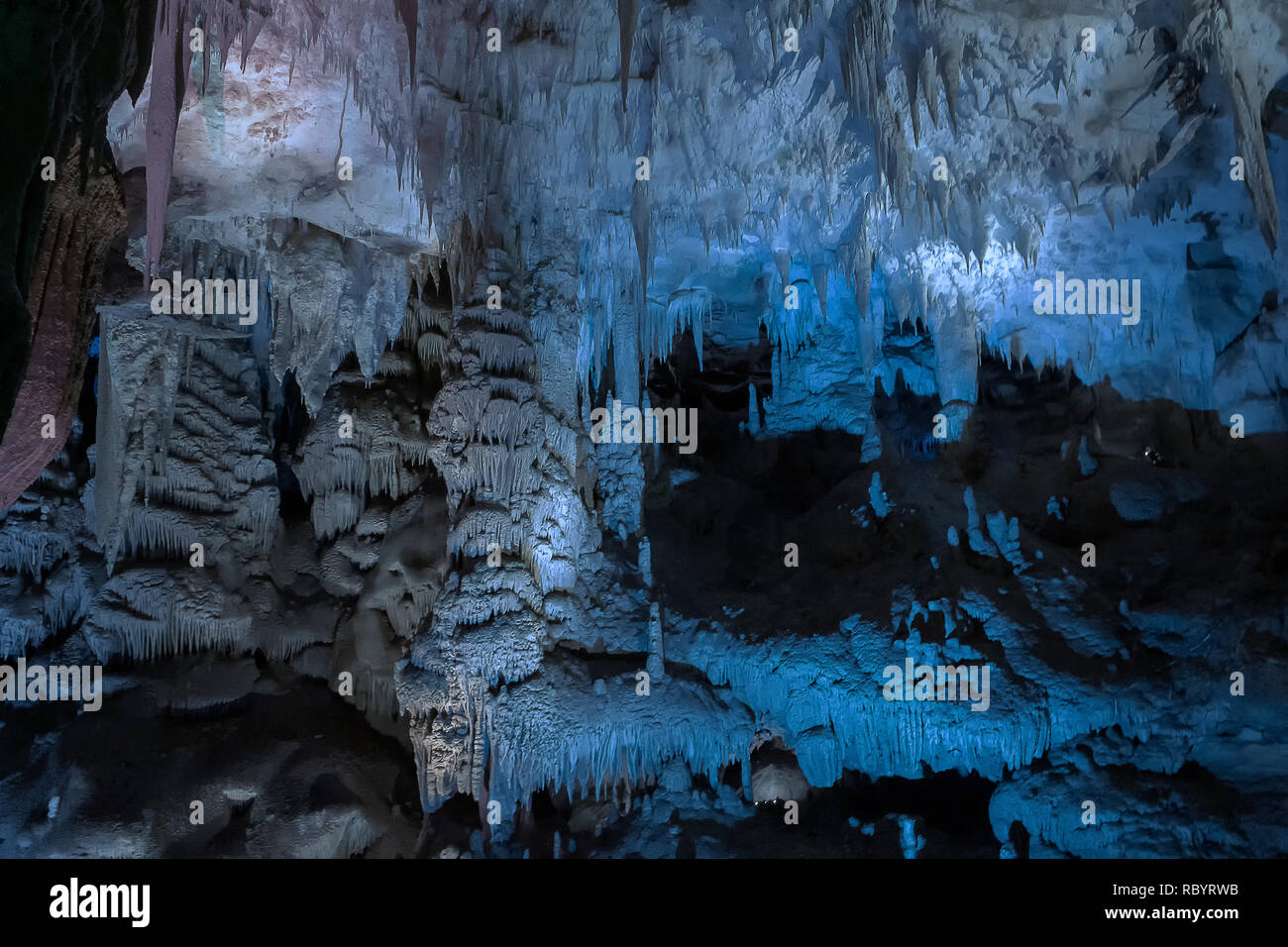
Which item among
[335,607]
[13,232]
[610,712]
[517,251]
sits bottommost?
[610,712]

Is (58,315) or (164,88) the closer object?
(58,315)

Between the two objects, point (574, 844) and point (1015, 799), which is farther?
point (574, 844)

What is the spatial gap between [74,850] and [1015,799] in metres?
7.91

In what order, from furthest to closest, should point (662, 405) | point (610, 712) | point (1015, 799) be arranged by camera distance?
1. point (662, 405)
2. point (610, 712)
3. point (1015, 799)

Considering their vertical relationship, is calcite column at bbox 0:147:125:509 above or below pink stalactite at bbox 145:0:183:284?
below

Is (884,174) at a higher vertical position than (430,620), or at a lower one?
higher

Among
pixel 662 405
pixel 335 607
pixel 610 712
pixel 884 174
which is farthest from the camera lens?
pixel 662 405

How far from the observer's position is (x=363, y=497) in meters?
9.85

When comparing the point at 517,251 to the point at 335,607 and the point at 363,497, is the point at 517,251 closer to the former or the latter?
the point at 363,497

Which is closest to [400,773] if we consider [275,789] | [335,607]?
[275,789]

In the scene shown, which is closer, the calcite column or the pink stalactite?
the calcite column

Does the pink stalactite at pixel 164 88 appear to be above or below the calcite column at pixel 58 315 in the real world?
above

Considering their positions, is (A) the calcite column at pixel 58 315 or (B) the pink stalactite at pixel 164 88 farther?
(B) the pink stalactite at pixel 164 88

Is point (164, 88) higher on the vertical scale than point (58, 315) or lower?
higher
